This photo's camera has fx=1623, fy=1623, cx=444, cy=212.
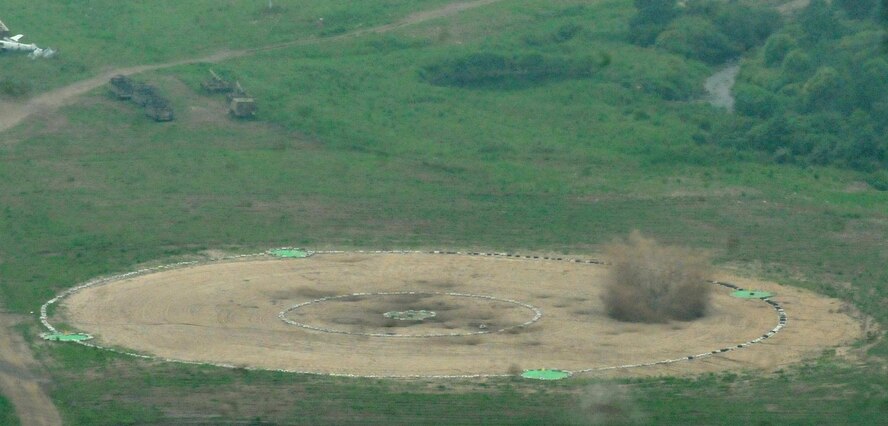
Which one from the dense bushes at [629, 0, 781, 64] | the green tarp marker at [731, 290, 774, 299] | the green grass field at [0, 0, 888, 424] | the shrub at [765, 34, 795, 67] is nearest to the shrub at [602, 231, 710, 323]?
the green tarp marker at [731, 290, 774, 299]

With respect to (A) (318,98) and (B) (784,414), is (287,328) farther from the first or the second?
(A) (318,98)

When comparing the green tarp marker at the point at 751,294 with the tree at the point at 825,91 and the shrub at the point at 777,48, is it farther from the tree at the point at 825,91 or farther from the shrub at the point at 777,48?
the shrub at the point at 777,48

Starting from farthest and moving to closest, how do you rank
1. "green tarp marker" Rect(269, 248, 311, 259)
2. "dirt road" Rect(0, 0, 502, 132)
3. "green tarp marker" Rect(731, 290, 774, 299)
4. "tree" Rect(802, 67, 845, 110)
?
"tree" Rect(802, 67, 845, 110), "dirt road" Rect(0, 0, 502, 132), "green tarp marker" Rect(269, 248, 311, 259), "green tarp marker" Rect(731, 290, 774, 299)

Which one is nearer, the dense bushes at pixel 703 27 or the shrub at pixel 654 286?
the shrub at pixel 654 286

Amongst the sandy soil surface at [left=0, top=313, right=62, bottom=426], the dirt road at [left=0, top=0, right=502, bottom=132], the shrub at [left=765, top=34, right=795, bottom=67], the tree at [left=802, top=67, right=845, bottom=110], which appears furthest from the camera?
the shrub at [left=765, top=34, right=795, bottom=67]

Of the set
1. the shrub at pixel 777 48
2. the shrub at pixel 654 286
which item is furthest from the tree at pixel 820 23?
the shrub at pixel 654 286

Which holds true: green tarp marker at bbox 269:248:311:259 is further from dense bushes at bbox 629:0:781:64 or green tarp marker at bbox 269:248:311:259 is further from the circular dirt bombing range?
dense bushes at bbox 629:0:781:64

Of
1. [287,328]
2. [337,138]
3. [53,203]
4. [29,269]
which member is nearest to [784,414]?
[287,328]
